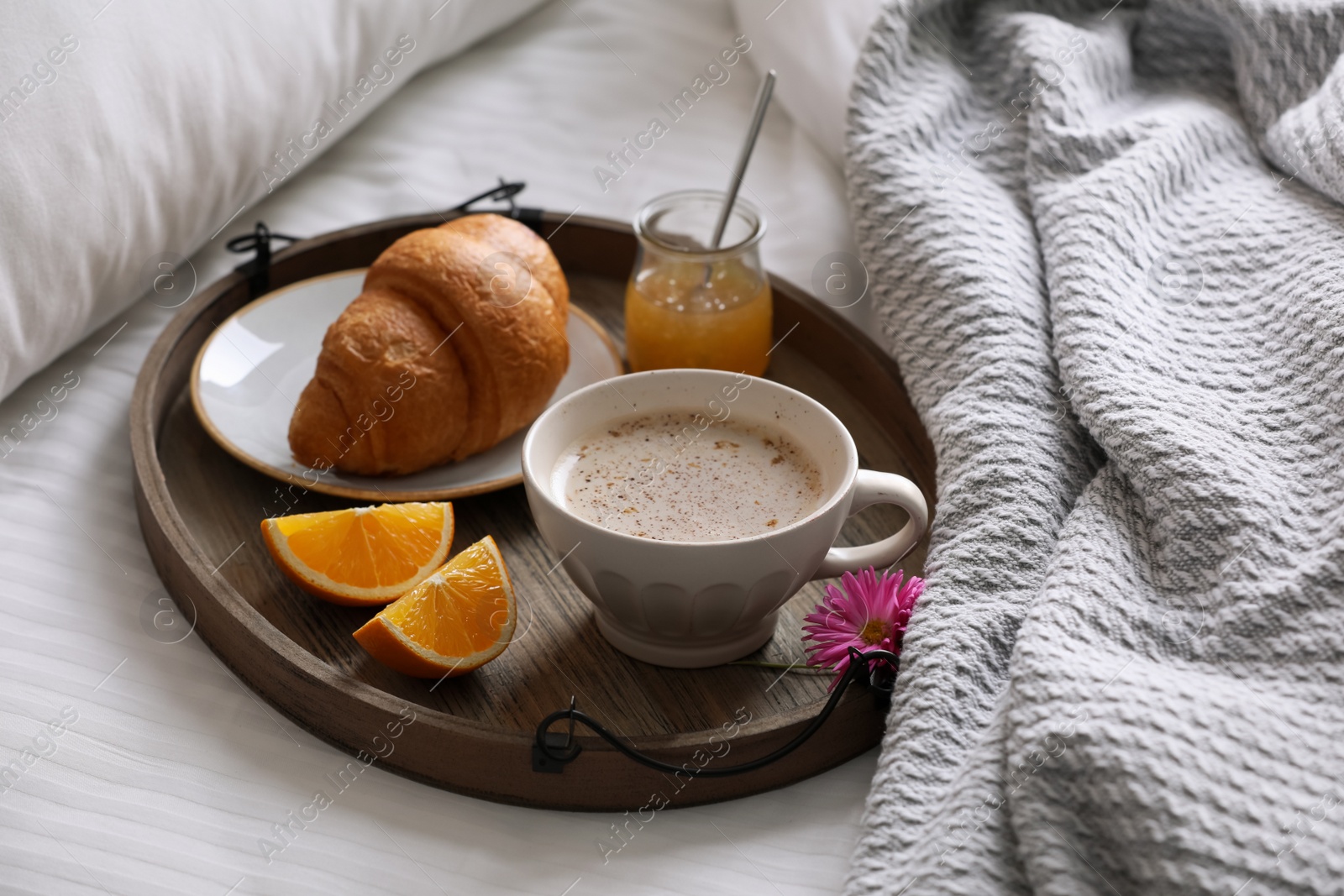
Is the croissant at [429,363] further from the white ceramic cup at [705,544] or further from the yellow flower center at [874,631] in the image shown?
the yellow flower center at [874,631]

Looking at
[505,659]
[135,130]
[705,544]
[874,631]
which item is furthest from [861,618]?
[135,130]

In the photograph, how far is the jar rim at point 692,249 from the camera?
1.02 m

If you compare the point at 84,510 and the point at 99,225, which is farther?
the point at 99,225

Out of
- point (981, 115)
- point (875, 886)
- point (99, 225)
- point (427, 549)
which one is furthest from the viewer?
point (981, 115)

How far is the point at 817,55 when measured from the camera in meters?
1.35

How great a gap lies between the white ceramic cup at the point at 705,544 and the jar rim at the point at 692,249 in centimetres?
21

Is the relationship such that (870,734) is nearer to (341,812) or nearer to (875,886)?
(875,886)

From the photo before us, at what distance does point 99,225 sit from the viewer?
1.02 metres

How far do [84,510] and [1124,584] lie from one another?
793mm

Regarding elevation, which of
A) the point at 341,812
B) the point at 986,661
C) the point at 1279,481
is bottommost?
the point at 341,812

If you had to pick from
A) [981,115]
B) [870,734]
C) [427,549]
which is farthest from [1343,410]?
[427,549]

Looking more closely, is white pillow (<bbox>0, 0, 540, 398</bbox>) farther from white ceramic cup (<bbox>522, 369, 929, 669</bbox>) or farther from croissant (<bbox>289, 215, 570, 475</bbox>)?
white ceramic cup (<bbox>522, 369, 929, 669</bbox>)

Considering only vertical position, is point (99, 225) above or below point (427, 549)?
above

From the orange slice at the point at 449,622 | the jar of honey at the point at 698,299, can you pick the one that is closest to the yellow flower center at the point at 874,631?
the orange slice at the point at 449,622
